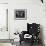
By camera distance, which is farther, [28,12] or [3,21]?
[3,21]

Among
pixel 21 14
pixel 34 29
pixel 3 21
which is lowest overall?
pixel 34 29

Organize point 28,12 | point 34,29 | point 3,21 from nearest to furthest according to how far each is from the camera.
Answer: point 34,29
point 28,12
point 3,21

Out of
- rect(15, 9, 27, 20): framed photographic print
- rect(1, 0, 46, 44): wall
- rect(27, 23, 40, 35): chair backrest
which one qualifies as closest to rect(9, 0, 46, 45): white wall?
rect(1, 0, 46, 44): wall

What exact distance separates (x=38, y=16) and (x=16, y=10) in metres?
0.90

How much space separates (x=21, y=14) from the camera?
4.66 metres

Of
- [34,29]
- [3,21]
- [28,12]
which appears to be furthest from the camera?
[3,21]

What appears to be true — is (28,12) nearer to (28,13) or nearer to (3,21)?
(28,13)

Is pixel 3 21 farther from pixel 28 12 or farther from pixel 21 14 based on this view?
pixel 28 12

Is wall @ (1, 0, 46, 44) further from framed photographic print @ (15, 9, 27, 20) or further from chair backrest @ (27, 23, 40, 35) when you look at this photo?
chair backrest @ (27, 23, 40, 35)

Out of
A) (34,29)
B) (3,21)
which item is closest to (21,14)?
(3,21)

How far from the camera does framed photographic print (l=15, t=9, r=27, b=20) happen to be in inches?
183

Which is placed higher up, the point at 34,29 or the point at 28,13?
the point at 28,13

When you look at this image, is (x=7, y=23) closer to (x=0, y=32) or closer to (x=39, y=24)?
(x=0, y=32)

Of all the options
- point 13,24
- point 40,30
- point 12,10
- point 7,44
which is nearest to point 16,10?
point 12,10
